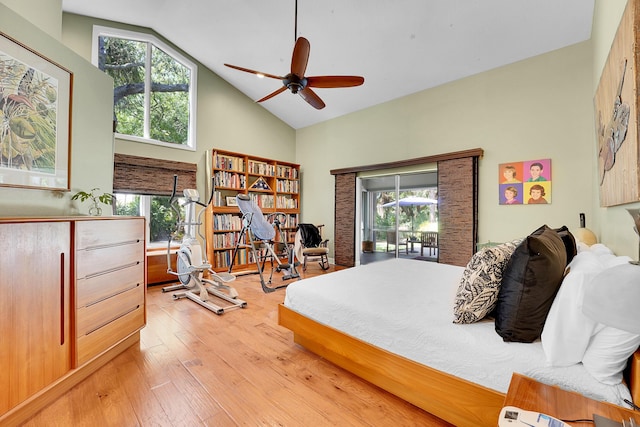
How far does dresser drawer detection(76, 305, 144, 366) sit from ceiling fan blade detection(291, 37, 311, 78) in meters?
2.59

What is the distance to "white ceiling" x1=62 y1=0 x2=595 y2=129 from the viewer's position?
2.95 meters

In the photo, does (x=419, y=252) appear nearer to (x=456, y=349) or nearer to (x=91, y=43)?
(x=456, y=349)

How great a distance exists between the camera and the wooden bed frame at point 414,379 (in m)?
1.23

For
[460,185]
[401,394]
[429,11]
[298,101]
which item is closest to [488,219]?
[460,185]

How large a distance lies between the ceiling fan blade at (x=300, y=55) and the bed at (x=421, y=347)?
1.97 m

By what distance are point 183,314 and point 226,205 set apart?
2.57m

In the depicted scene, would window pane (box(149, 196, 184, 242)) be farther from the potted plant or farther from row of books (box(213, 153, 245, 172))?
→ the potted plant

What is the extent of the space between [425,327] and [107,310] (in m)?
2.23

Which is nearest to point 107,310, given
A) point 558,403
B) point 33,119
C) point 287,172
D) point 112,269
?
point 112,269

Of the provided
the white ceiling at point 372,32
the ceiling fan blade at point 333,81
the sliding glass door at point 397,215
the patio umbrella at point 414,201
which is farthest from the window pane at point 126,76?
the patio umbrella at point 414,201

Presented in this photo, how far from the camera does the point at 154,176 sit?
14.3 feet

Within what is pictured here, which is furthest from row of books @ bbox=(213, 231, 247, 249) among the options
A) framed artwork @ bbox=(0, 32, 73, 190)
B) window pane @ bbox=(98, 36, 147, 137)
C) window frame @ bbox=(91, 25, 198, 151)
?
framed artwork @ bbox=(0, 32, 73, 190)

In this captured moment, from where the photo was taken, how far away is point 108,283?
2.02 metres

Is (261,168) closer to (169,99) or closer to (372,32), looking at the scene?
(169,99)
